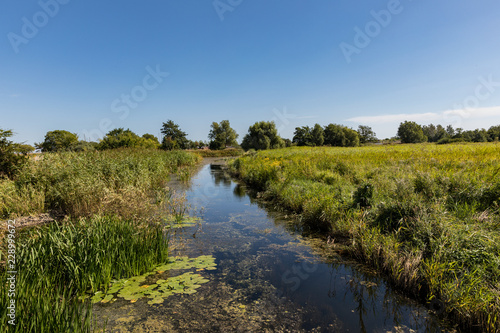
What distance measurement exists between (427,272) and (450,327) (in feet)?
2.84

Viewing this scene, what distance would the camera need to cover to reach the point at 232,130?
260 ft

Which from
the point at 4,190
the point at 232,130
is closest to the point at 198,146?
the point at 232,130

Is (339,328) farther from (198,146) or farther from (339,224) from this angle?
(198,146)

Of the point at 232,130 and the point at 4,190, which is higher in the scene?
the point at 232,130

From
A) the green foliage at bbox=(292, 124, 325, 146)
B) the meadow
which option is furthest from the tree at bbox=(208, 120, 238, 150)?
the meadow

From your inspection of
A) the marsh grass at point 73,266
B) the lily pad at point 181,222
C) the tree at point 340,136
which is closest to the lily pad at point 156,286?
the marsh grass at point 73,266

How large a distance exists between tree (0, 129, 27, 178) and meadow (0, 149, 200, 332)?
0.47m

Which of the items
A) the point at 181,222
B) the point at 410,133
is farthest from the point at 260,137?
the point at 410,133

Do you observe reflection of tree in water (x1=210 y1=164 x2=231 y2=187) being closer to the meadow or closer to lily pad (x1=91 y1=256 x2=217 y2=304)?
the meadow

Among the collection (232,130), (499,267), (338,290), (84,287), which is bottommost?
(338,290)

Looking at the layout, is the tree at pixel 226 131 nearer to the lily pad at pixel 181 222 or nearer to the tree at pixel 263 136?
the tree at pixel 263 136

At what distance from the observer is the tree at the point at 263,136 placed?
5206cm

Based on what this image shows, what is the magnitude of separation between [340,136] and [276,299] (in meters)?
70.9

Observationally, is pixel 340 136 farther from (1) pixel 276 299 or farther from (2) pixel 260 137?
(1) pixel 276 299
